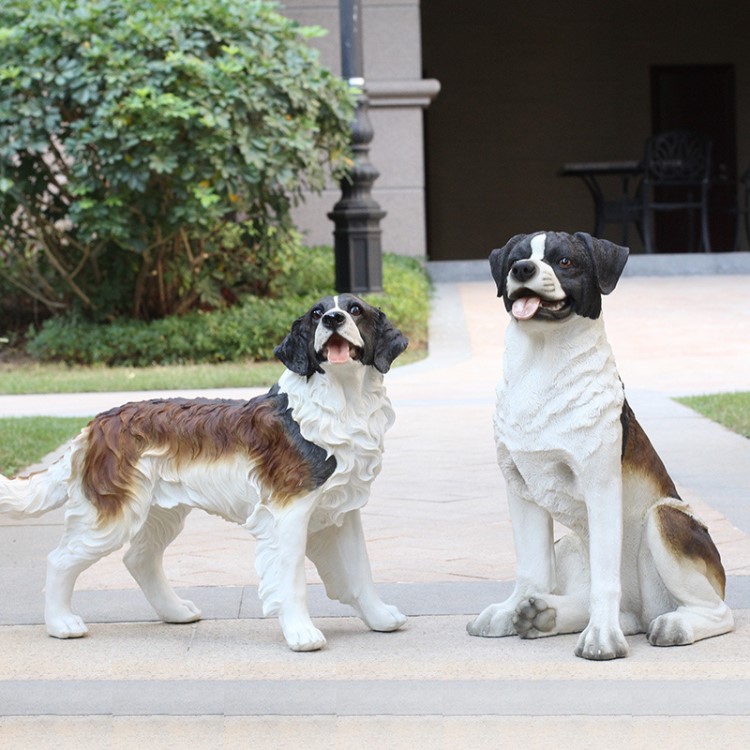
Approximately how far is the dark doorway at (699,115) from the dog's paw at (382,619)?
20.7 meters

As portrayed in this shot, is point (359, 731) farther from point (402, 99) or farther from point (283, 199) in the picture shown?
point (402, 99)

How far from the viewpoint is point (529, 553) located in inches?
175

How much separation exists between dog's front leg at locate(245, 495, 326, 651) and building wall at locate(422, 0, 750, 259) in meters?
20.2

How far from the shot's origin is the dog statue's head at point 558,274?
419cm

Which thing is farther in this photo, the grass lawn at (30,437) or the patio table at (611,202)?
the patio table at (611,202)

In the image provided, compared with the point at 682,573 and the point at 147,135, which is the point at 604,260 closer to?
the point at 682,573

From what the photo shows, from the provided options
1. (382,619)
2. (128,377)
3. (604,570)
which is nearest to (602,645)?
(604,570)

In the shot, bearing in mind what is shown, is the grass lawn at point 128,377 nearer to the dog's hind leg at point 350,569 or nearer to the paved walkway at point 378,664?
the paved walkway at point 378,664

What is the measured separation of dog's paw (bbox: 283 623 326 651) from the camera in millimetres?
4363

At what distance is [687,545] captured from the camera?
441cm

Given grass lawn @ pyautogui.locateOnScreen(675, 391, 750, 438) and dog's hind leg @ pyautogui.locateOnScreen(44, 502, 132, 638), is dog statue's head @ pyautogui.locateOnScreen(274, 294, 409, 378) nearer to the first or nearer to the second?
dog's hind leg @ pyautogui.locateOnScreen(44, 502, 132, 638)

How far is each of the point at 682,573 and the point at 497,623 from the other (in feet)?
1.97

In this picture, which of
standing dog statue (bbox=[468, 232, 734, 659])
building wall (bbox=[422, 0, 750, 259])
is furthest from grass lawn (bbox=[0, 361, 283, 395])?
building wall (bbox=[422, 0, 750, 259])

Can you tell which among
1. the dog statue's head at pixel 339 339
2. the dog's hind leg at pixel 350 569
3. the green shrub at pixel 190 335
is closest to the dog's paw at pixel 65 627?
the dog's hind leg at pixel 350 569
